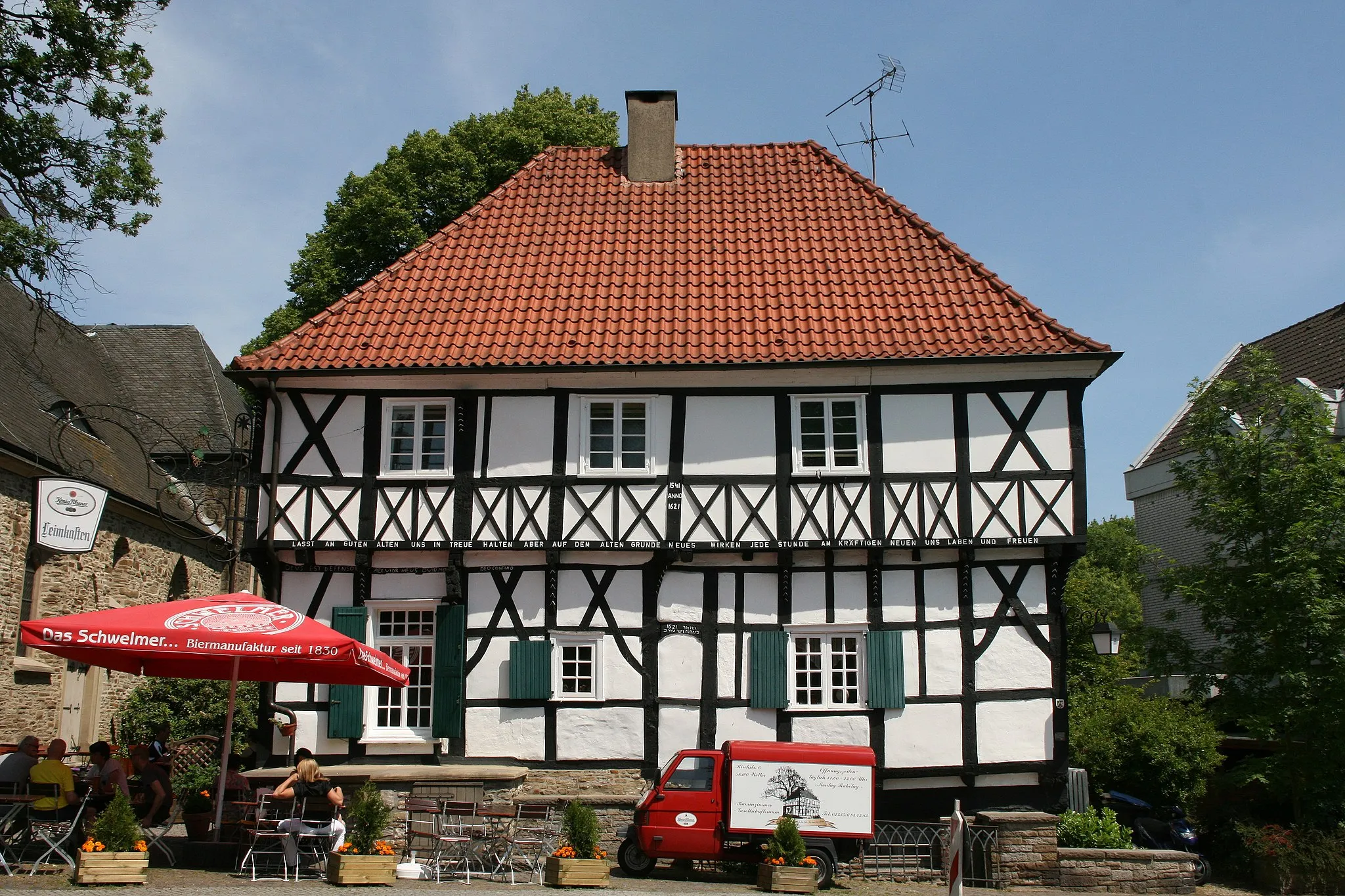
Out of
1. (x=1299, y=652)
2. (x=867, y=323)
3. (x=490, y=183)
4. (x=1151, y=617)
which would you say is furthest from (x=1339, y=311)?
(x=490, y=183)

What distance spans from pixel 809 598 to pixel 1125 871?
5.38 metres

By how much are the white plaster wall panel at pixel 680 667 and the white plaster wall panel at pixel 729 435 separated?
7.99ft

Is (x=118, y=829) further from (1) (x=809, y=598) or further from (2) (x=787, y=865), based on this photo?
(1) (x=809, y=598)

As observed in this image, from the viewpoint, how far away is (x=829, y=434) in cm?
1714

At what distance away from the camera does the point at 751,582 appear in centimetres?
1692

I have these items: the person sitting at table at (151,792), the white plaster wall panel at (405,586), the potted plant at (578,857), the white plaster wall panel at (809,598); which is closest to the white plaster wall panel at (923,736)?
the white plaster wall panel at (809,598)

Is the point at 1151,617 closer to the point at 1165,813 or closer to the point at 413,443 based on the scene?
the point at 1165,813

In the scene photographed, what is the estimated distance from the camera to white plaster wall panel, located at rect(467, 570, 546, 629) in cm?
1677

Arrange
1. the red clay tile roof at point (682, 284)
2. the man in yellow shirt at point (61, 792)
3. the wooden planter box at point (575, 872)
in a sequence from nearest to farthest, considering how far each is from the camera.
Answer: the man in yellow shirt at point (61, 792) → the wooden planter box at point (575, 872) → the red clay tile roof at point (682, 284)

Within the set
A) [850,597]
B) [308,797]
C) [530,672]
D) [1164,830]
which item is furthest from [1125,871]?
[308,797]

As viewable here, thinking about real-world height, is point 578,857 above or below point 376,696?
below

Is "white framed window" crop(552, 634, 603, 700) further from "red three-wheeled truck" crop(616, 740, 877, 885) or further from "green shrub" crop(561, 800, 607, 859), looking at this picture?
"green shrub" crop(561, 800, 607, 859)

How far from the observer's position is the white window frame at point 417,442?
55.6ft

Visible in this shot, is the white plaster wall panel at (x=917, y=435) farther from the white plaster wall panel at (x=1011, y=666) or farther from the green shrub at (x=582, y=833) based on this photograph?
the green shrub at (x=582, y=833)
